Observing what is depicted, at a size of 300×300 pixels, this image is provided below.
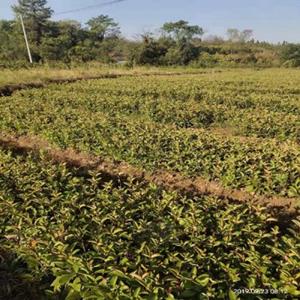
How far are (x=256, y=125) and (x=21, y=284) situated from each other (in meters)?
7.86

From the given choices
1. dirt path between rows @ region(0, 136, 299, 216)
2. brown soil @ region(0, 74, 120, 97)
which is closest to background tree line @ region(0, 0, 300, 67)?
brown soil @ region(0, 74, 120, 97)

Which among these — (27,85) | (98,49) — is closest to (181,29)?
(98,49)

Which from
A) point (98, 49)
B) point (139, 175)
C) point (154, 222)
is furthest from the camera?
point (98, 49)

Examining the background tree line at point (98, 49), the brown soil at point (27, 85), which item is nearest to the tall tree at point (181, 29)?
the background tree line at point (98, 49)

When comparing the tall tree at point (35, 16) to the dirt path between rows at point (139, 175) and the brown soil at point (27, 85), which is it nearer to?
the brown soil at point (27, 85)

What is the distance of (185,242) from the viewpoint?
10.3 ft

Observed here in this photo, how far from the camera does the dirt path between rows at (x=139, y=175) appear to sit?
596 cm

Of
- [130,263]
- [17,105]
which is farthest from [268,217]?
[17,105]

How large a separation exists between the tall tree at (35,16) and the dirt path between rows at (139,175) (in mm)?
44130

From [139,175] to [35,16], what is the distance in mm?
51360

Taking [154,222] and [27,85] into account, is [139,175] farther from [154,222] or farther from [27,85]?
[27,85]

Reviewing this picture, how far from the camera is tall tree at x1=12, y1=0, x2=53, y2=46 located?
5016 cm

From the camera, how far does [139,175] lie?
7.55 m

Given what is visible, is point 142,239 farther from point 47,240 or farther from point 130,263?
point 47,240
